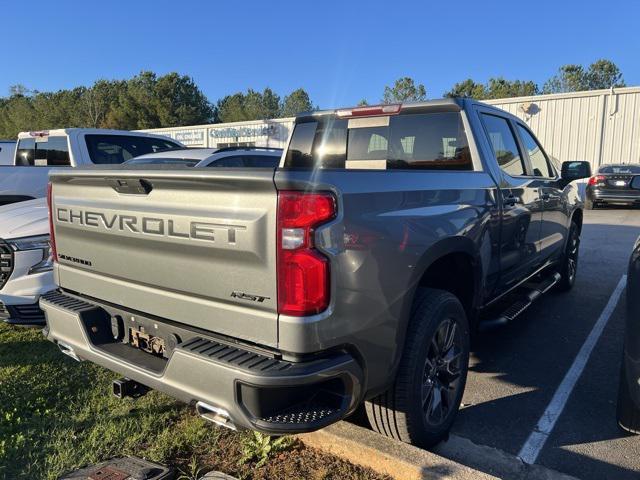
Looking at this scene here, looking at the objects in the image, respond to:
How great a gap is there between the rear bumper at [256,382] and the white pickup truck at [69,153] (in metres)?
5.91

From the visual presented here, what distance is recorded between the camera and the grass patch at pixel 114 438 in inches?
105

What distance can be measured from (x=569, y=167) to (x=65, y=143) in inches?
272

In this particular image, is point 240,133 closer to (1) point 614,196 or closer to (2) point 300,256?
(1) point 614,196

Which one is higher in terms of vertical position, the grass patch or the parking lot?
the grass patch

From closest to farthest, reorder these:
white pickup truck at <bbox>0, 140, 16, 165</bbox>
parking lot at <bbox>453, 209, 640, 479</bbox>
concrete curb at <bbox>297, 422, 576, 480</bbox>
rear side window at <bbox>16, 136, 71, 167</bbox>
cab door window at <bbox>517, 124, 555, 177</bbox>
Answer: concrete curb at <bbox>297, 422, 576, 480</bbox> → parking lot at <bbox>453, 209, 640, 479</bbox> → cab door window at <bbox>517, 124, 555, 177</bbox> → rear side window at <bbox>16, 136, 71, 167</bbox> → white pickup truck at <bbox>0, 140, 16, 165</bbox>

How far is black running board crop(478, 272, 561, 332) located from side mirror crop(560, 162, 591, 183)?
104cm

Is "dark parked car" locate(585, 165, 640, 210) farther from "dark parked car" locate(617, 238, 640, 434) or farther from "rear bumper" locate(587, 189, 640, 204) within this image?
"dark parked car" locate(617, 238, 640, 434)

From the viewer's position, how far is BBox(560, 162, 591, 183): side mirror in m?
5.26

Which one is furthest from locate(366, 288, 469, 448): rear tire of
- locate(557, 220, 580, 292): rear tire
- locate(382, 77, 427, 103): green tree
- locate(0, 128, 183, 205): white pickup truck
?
locate(382, 77, 427, 103): green tree

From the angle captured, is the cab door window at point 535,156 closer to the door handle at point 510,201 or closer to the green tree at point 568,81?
the door handle at point 510,201

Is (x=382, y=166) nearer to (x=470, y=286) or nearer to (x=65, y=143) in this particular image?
(x=470, y=286)

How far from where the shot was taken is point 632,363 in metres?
2.45

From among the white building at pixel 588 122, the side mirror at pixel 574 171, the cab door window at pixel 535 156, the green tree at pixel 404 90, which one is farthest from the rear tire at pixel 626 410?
the green tree at pixel 404 90

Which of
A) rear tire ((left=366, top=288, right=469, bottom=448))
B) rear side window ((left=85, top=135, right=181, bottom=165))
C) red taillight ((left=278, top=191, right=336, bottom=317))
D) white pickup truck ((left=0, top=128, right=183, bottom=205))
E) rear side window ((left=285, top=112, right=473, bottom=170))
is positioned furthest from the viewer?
rear side window ((left=85, top=135, right=181, bottom=165))
